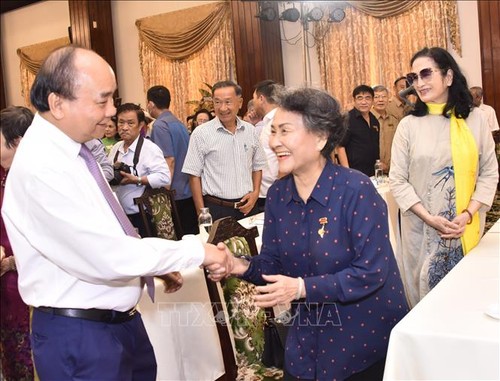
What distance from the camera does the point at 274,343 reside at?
2.50 m

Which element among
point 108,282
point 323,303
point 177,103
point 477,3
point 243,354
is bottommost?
point 243,354

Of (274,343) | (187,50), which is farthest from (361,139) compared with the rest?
(187,50)

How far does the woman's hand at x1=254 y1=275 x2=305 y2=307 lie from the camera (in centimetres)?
167

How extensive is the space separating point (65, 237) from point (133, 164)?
282cm

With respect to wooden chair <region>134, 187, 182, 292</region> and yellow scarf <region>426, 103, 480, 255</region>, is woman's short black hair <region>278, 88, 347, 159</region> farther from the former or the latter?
wooden chair <region>134, 187, 182, 292</region>

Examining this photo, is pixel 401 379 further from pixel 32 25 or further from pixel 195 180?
pixel 32 25

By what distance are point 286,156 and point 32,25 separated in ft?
40.2

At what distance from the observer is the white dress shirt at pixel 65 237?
1.52 m

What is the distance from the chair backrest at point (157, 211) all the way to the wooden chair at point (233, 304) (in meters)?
1.41

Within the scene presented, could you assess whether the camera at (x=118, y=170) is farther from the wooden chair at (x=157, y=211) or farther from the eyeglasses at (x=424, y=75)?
the eyeglasses at (x=424, y=75)

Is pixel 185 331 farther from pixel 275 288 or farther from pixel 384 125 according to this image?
pixel 384 125

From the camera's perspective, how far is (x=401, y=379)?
1.82m

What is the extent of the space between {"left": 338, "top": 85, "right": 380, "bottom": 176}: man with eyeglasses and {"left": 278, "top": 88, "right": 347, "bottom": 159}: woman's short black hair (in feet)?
13.8

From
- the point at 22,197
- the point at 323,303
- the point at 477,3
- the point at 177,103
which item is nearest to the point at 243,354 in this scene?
the point at 323,303
